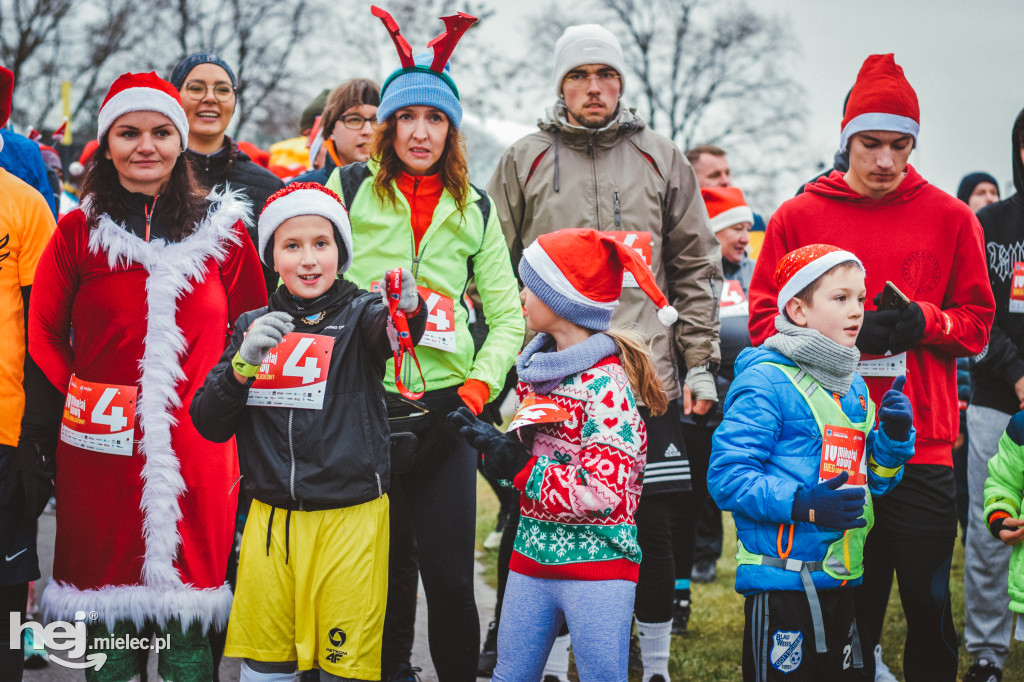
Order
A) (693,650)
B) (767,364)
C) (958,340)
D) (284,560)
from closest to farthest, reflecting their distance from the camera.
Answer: (284,560) < (767,364) < (958,340) < (693,650)

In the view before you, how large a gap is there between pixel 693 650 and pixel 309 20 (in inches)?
812

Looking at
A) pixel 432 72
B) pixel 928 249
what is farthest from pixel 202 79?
pixel 928 249

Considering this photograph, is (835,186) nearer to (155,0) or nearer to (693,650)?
(693,650)

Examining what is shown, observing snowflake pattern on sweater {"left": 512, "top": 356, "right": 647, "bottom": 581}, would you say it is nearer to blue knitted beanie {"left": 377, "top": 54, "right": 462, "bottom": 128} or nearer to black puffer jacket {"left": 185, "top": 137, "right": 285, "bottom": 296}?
blue knitted beanie {"left": 377, "top": 54, "right": 462, "bottom": 128}

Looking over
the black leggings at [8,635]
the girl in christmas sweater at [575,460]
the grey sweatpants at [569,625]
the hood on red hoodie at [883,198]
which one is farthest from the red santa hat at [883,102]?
the black leggings at [8,635]

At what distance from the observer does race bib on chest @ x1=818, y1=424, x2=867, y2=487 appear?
303cm

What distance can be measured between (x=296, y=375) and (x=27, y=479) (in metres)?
1.05

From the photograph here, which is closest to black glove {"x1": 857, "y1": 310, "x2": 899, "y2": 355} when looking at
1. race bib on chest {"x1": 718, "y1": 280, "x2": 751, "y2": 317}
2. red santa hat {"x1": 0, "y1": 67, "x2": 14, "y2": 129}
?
race bib on chest {"x1": 718, "y1": 280, "x2": 751, "y2": 317}

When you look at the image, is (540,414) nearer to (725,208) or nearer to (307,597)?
(307,597)

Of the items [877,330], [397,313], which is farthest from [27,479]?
[877,330]

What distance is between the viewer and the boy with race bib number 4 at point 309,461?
2.95 m

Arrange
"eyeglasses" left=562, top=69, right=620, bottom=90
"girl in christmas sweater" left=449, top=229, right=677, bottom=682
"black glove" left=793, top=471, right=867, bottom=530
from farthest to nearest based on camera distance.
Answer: "eyeglasses" left=562, top=69, right=620, bottom=90 < "girl in christmas sweater" left=449, top=229, right=677, bottom=682 < "black glove" left=793, top=471, right=867, bottom=530

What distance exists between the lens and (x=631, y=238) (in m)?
4.02

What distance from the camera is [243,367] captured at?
2.86 metres
